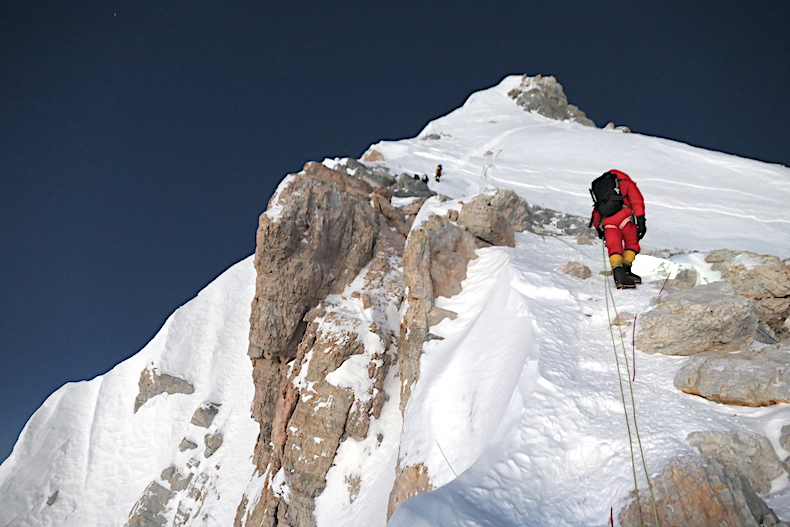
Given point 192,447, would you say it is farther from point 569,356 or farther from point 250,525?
point 569,356

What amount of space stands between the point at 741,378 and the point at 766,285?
12.0 feet

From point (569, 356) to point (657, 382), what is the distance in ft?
3.72

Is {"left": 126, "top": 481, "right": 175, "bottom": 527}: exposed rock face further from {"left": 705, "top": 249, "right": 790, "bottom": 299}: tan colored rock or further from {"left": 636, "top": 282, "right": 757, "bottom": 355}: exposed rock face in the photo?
{"left": 705, "top": 249, "right": 790, "bottom": 299}: tan colored rock

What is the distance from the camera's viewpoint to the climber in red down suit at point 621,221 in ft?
24.2

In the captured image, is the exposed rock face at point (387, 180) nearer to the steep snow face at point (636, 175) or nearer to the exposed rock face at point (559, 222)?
the steep snow face at point (636, 175)

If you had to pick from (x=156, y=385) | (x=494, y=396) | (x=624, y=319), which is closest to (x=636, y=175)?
(x=624, y=319)

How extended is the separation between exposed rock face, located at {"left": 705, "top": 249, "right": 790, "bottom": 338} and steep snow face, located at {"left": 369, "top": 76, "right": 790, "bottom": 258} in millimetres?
11779

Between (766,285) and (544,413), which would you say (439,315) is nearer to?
(544,413)

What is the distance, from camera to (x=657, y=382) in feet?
16.6

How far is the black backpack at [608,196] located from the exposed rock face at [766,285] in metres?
2.38

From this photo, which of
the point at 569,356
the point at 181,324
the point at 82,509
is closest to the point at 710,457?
the point at 569,356

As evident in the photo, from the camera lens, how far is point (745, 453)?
369 centimetres

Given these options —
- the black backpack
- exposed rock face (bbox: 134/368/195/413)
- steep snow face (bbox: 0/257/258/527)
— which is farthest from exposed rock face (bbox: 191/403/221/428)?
the black backpack

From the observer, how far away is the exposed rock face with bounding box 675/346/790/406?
421 cm
